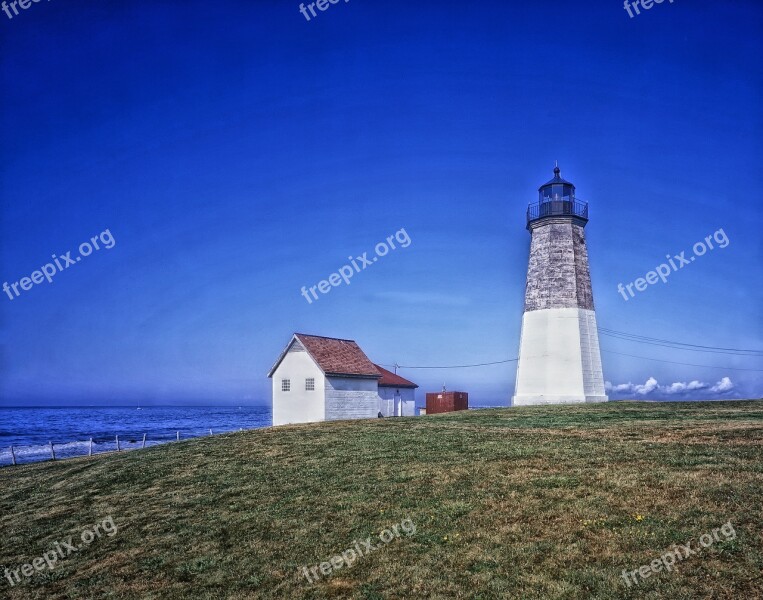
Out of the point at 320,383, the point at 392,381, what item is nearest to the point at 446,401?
the point at 392,381

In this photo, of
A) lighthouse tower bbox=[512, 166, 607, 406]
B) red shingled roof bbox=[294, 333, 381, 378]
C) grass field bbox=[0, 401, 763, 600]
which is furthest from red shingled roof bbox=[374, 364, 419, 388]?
grass field bbox=[0, 401, 763, 600]

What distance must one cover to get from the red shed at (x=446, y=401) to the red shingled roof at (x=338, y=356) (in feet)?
27.1

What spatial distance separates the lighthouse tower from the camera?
36406mm

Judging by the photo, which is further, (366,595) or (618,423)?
(618,423)

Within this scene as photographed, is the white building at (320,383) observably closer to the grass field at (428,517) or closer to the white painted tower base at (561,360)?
the white painted tower base at (561,360)

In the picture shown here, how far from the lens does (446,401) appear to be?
49.8 meters

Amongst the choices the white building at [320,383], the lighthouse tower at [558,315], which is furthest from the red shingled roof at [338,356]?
the lighthouse tower at [558,315]

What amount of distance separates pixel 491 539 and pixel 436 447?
9.63m

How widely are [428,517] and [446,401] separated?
122ft

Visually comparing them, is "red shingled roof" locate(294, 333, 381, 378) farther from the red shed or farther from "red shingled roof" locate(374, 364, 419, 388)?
the red shed

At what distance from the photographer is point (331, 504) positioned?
15.2 metres

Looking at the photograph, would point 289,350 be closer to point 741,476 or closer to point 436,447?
point 436,447

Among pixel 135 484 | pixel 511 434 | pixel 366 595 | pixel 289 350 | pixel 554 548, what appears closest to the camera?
pixel 366 595

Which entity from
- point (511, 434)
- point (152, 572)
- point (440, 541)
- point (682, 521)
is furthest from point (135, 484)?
point (682, 521)
